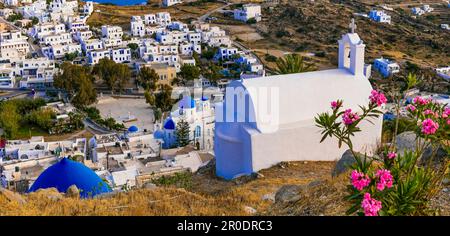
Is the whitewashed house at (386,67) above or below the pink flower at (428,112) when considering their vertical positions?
below

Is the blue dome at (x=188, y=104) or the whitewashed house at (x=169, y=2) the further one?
the whitewashed house at (x=169, y=2)

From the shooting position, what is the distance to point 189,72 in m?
30.8

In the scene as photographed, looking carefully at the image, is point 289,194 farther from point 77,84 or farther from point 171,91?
point 77,84

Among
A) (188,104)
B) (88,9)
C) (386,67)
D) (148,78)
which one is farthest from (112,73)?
(88,9)

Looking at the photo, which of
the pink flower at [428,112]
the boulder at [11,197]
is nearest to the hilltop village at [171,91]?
the pink flower at [428,112]

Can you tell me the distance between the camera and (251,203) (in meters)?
6.30

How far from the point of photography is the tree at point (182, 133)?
20859 mm

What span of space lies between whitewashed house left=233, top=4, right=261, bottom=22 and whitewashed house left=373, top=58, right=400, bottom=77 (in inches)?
625

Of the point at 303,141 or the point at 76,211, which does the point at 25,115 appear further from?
the point at 76,211

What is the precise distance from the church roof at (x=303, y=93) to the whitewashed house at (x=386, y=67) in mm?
23234

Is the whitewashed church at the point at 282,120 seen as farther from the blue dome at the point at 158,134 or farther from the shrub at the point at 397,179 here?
the blue dome at the point at 158,134

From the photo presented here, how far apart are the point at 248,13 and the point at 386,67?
1768 centimetres

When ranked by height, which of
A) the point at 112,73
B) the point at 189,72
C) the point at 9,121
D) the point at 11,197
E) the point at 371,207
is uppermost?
the point at 371,207
